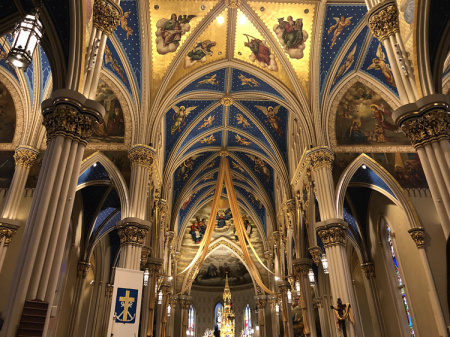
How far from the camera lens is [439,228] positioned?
1250cm

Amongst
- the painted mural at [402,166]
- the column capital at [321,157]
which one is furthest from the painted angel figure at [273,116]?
the painted mural at [402,166]

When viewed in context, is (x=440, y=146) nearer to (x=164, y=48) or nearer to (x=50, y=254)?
(x=50, y=254)

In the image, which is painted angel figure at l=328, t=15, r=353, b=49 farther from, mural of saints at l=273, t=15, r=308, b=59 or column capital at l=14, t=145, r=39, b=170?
column capital at l=14, t=145, r=39, b=170

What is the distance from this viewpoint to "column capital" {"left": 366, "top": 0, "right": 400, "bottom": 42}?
25.1 feet

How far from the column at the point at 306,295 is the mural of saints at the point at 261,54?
744 cm

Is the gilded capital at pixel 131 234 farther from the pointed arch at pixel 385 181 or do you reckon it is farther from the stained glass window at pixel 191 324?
the stained glass window at pixel 191 324

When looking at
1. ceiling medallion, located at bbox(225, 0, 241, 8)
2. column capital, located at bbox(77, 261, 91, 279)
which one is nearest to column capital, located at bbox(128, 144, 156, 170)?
ceiling medallion, located at bbox(225, 0, 241, 8)

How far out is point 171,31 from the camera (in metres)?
13.2

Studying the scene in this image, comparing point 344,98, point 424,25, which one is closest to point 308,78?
point 344,98

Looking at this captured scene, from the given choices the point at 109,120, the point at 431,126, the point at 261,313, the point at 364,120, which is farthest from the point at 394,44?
the point at 261,313

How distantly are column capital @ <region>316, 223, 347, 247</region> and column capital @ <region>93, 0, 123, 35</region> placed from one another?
7.66 metres

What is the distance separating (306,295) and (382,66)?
8.39 meters

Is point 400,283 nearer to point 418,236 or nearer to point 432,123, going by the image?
point 418,236

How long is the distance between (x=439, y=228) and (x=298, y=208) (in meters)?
4.93
